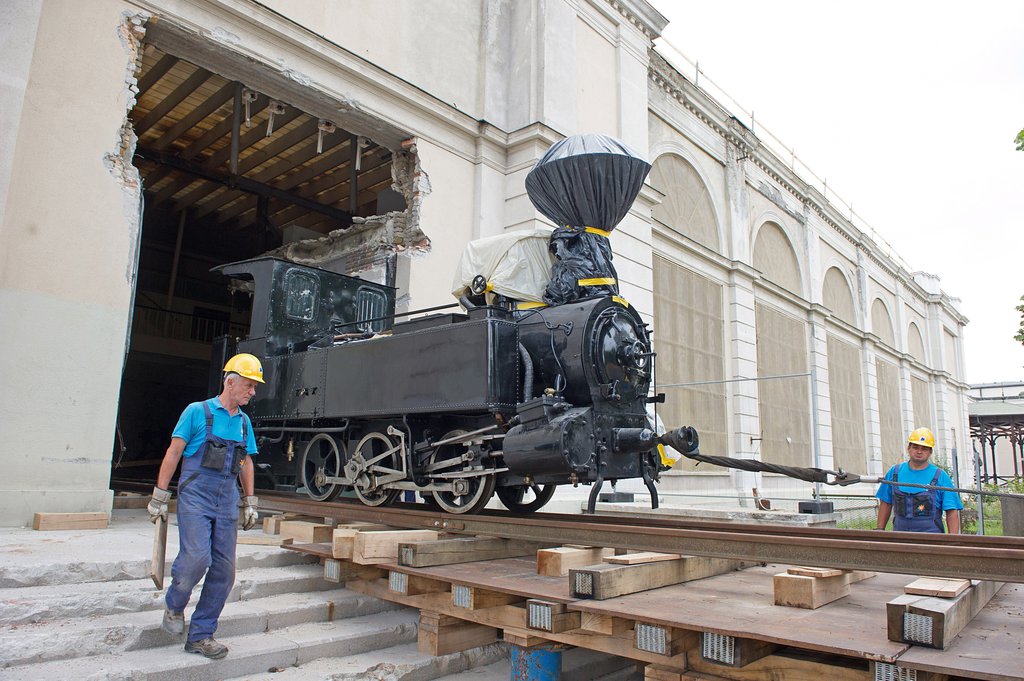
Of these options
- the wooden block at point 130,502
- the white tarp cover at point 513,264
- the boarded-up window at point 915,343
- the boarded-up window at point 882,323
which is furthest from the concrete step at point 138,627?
the boarded-up window at point 915,343

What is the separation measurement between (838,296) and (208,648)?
24.9m

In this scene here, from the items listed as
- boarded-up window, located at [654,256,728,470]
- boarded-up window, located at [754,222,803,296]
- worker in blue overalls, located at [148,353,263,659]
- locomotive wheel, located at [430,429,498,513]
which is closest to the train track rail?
locomotive wheel, located at [430,429,498,513]

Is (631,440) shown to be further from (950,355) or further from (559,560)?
(950,355)

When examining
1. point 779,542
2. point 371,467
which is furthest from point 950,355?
point 779,542

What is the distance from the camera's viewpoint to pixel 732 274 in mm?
17516

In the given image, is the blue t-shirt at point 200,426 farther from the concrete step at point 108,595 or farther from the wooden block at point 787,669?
the wooden block at point 787,669

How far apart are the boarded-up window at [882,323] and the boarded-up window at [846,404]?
363 cm

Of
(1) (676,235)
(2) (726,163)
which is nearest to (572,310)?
(1) (676,235)

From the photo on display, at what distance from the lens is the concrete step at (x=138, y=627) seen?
373 cm

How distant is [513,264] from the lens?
22.7 feet

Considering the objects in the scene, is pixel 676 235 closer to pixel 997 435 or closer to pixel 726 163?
pixel 726 163

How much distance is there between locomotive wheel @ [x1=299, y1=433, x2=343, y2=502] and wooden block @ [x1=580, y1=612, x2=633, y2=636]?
459cm

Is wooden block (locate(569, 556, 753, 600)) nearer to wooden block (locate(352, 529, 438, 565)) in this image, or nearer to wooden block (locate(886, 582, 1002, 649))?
wooden block (locate(886, 582, 1002, 649))

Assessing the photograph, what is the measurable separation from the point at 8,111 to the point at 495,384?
5.46 meters
